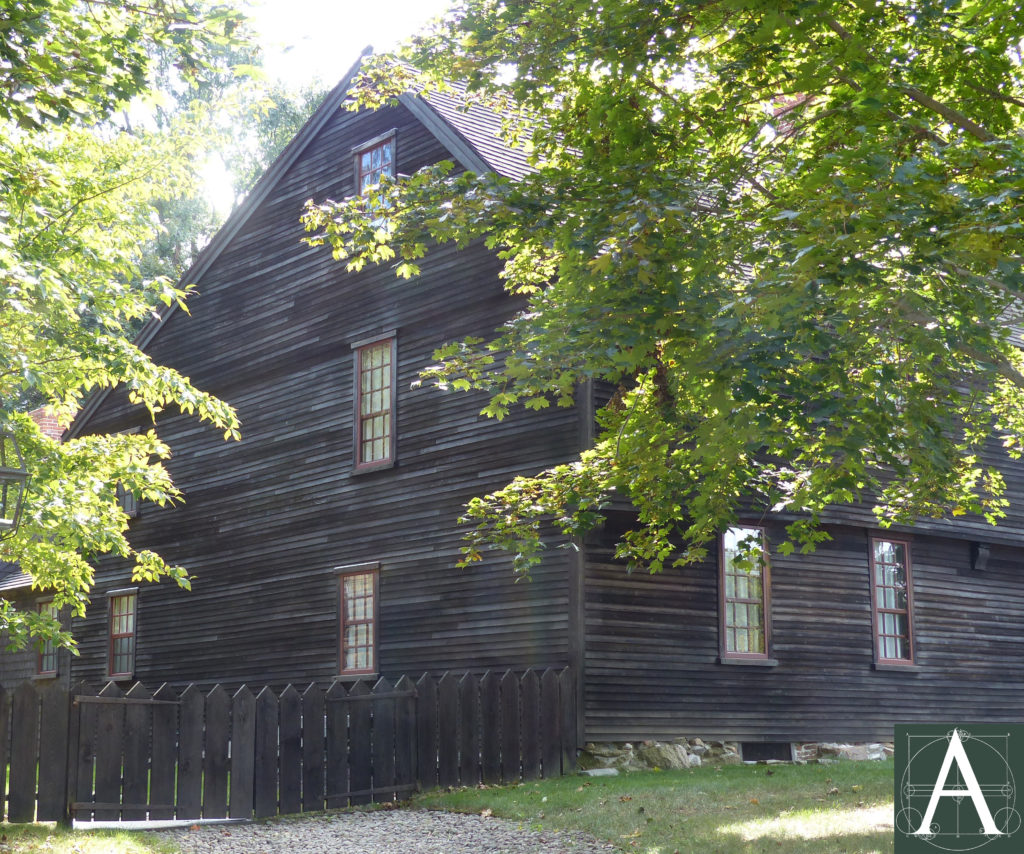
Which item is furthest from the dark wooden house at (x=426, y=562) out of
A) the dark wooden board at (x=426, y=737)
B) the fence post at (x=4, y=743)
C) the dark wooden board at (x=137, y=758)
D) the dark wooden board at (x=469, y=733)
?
the fence post at (x=4, y=743)

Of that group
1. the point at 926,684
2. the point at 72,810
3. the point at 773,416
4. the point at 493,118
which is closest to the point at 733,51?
the point at 773,416

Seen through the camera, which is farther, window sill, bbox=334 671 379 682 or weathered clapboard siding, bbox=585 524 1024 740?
window sill, bbox=334 671 379 682

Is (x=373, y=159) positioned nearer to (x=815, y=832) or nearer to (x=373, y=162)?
(x=373, y=162)

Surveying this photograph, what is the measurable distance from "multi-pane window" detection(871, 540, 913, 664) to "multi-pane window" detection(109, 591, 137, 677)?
14.3 meters

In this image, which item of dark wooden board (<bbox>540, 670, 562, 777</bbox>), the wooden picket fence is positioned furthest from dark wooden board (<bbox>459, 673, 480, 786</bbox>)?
dark wooden board (<bbox>540, 670, 562, 777</bbox>)

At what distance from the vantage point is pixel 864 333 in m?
10.4

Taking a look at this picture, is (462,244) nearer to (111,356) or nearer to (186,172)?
(111,356)

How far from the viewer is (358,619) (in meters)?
20.0

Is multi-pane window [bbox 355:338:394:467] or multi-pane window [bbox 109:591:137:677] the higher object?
multi-pane window [bbox 355:338:394:467]

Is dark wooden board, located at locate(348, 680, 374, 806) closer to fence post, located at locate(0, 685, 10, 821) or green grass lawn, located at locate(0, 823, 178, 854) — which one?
green grass lawn, located at locate(0, 823, 178, 854)

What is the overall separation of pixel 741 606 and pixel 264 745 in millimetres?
8229

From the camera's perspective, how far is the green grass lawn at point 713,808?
32.5ft

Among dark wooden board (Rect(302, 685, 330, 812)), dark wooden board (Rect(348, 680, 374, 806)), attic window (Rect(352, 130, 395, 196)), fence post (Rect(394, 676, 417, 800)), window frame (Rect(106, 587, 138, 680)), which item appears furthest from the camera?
window frame (Rect(106, 587, 138, 680))

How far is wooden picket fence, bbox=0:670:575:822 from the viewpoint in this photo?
11.4 m
